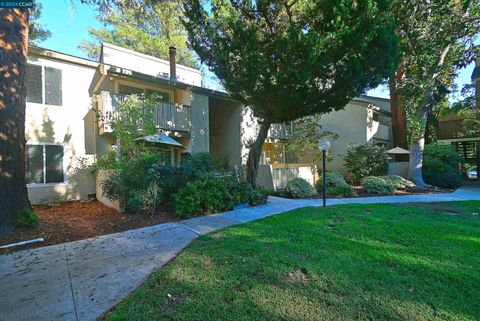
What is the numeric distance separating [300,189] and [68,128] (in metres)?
9.40

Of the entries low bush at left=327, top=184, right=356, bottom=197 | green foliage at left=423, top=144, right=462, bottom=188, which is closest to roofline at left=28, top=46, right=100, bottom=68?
low bush at left=327, top=184, right=356, bottom=197

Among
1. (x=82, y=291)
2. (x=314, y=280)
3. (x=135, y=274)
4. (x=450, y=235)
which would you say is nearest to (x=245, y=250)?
(x=314, y=280)

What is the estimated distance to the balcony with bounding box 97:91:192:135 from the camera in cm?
989

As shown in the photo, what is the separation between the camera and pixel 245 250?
4266mm

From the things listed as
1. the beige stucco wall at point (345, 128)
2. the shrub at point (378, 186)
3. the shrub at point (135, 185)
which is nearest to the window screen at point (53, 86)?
the shrub at point (135, 185)

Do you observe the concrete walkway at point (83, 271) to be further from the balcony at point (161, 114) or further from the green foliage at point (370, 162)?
the green foliage at point (370, 162)

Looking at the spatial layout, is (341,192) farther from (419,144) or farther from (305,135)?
(419,144)

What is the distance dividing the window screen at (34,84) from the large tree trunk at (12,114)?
406 cm

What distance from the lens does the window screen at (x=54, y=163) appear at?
9.48 metres

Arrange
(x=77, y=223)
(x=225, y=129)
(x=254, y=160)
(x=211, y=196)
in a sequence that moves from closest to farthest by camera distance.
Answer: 1. (x=77, y=223)
2. (x=211, y=196)
3. (x=254, y=160)
4. (x=225, y=129)

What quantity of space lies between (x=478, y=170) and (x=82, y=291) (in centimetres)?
2654

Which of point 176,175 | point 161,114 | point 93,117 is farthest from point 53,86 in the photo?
point 176,175

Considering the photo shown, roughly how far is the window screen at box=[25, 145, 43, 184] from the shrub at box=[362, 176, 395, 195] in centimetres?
1300

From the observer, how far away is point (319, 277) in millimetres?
3342
